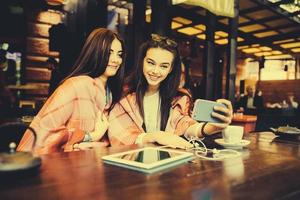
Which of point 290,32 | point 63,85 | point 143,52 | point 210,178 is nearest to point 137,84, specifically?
point 143,52

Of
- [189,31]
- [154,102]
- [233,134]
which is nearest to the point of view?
[233,134]

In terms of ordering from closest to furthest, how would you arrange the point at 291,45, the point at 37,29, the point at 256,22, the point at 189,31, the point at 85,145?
the point at 85,145
the point at 37,29
the point at 256,22
the point at 189,31
the point at 291,45

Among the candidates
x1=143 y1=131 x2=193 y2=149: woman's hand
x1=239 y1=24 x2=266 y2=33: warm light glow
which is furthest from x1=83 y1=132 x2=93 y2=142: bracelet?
x1=239 y1=24 x2=266 y2=33: warm light glow

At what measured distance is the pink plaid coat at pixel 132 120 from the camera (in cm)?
212

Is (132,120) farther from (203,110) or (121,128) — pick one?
(203,110)

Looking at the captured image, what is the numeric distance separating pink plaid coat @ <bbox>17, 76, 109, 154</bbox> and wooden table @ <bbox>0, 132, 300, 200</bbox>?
471 mm

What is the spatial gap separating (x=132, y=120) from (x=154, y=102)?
0.29 metres

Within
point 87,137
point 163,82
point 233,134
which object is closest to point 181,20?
point 163,82

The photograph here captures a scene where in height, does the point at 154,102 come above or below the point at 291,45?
below

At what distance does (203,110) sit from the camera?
1.58m

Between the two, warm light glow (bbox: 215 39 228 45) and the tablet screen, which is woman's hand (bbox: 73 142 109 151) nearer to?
the tablet screen

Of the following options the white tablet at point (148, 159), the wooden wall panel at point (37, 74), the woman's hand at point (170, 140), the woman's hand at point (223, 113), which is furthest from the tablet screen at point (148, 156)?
the wooden wall panel at point (37, 74)

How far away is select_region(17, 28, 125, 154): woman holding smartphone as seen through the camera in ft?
5.94

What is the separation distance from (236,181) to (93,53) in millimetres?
1553
